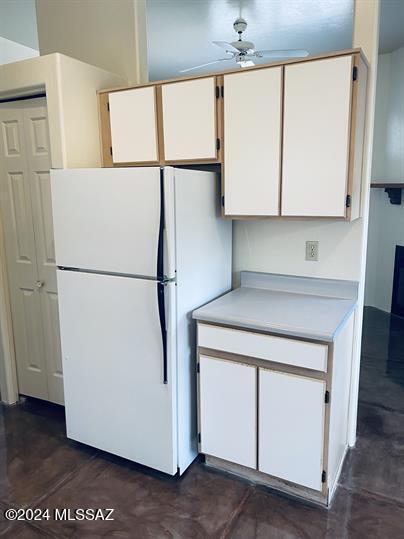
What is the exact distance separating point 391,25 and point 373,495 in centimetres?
392

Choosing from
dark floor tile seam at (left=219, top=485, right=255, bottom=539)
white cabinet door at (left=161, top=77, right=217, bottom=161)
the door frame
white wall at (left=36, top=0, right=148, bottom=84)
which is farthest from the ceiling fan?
dark floor tile seam at (left=219, top=485, right=255, bottom=539)

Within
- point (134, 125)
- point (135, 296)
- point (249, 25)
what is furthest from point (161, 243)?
point (249, 25)

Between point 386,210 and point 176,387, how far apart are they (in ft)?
12.7

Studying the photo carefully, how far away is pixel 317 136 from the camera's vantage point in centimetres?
195

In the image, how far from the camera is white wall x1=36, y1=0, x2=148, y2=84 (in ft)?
8.67

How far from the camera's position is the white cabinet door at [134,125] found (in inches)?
91.3

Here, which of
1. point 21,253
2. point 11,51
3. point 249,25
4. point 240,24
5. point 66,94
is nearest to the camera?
point 66,94

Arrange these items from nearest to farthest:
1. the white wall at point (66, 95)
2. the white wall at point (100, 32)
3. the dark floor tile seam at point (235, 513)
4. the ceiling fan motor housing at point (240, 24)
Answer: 1. the dark floor tile seam at point (235, 513)
2. the white wall at point (66, 95)
3. the white wall at point (100, 32)
4. the ceiling fan motor housing at point (240, 24)

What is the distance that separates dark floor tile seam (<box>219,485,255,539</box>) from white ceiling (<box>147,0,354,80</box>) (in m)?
3.41

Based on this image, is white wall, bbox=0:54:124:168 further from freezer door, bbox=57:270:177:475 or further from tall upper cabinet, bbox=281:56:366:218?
tall upper cabinet, bbox=281:56:366:218

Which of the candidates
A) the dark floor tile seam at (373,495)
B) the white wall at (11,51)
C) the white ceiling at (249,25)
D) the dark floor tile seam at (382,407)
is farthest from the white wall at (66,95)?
the dark floor tile seam at (382,407)

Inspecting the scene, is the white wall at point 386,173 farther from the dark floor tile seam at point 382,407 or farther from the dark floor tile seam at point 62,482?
the dark floor tile seam at point 62,482

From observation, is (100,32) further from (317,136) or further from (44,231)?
(317,136)

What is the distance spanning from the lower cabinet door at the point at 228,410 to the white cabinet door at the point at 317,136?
857mm
